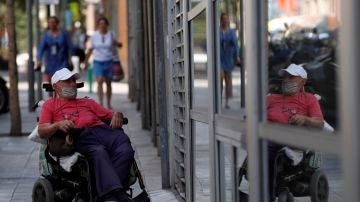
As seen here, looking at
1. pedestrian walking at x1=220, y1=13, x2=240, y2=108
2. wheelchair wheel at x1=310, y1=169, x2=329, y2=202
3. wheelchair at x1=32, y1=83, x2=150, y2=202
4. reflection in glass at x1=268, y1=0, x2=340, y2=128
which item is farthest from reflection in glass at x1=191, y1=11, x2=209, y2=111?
wheelchair wheel at x1=310, y1=169, x2=329, y2=202

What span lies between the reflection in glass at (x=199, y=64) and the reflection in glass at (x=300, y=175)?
185cm

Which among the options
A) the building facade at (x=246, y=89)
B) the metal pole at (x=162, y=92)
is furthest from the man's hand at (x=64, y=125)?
the metal pole at (x=162, y=92)

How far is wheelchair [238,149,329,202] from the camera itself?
15.7 feet

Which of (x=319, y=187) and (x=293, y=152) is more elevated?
(x=293, y=152)

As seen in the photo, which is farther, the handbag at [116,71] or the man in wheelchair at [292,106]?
the handbag at [116,71]

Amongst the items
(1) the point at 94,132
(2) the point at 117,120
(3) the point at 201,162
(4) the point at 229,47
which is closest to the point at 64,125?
(1) the point at 94,132

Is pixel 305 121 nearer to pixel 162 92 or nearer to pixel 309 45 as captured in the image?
pixel 309 45

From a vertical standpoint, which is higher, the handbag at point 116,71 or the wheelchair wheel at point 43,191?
the handbag at point 116,71

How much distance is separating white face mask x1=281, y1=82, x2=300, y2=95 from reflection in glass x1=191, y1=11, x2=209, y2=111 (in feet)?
4.89

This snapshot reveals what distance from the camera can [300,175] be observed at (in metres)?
5.35

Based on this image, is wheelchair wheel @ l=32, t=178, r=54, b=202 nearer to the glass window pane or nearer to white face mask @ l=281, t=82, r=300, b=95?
the glass window pane

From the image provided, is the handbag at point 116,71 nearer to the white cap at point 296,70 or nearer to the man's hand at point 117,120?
the man's hand at point 117,120

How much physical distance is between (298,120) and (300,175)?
689 millimetres

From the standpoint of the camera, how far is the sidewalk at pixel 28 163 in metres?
9.47
